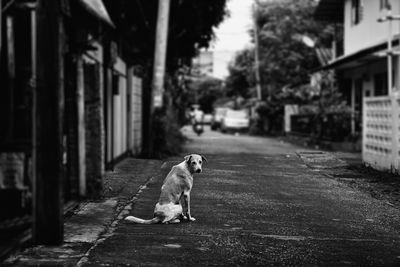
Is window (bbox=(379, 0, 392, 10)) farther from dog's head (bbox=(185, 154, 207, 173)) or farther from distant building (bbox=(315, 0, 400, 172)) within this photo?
dog's head (bbox=(185, 154, 207, 173))

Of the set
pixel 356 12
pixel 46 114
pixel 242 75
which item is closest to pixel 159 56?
pixel 356 12

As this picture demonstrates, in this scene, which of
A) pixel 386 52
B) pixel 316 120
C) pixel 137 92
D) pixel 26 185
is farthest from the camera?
pixel 316 120

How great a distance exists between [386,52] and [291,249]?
12.7 metres

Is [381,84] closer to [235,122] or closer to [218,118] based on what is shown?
[235,122]

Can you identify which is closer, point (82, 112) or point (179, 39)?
point (82, 112)

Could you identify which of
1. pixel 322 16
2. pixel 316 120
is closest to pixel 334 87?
pixel 316 120

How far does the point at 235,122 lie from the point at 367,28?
20.1 meters

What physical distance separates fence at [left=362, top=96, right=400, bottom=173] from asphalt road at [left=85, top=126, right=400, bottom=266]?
2.01 meters

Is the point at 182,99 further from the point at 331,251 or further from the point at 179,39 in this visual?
the point at 331,251

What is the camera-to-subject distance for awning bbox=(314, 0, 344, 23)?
91.8ft

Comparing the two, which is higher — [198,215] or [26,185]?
[26,185]

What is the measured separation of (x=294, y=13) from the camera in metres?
37.5

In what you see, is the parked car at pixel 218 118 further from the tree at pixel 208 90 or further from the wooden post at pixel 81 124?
the wooden post at pixel 81 124

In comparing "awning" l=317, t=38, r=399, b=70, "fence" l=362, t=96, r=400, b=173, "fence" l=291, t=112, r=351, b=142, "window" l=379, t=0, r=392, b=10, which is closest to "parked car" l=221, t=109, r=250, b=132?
"fence" l=291, t=112, r=351, b=142
